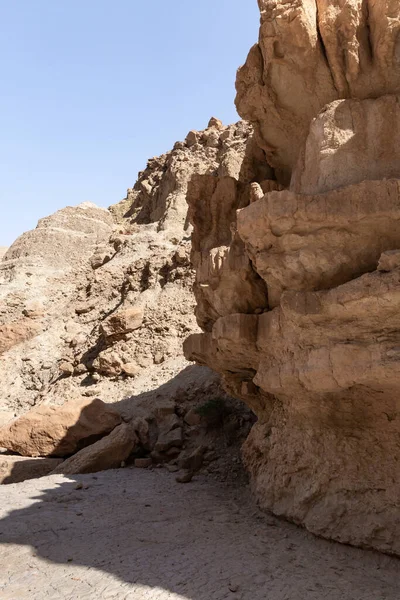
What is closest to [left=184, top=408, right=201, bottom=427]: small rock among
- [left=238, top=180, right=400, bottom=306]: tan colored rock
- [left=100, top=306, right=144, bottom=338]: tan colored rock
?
[left=100, top=306, right=144, bottom=338]: tan colored rock

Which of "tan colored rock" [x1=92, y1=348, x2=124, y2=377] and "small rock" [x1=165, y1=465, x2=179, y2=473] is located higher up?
"tan colored rock" [x1=92, y1=348, x2=124, y2=377]

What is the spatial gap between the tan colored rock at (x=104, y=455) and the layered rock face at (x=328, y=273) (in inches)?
115

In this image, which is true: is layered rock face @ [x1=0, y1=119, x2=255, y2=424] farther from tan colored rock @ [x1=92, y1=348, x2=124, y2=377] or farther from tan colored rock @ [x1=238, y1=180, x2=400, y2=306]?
tan colored rock @ [x1=238, y1=180, x2=400, y2=306]

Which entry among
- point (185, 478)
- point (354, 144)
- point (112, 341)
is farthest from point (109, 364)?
point (354, 144)

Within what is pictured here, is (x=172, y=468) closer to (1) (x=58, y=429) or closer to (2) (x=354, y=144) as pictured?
(1) (x=58, y=429)

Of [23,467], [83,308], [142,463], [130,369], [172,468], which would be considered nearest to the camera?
[172,468]

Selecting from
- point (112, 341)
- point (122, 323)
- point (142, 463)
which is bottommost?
point (142, 463)

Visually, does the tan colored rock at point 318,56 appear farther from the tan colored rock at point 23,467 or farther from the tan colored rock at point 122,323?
the tan colored rock at point 122,323

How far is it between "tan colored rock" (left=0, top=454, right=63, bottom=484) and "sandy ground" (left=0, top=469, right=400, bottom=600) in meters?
1.65

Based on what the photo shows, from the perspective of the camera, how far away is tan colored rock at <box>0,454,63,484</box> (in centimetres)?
853

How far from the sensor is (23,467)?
8.67 m

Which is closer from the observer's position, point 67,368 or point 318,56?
point 318,56

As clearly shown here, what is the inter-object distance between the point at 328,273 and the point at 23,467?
22.4ft

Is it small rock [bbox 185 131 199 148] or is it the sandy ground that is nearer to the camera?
the sandy ground
